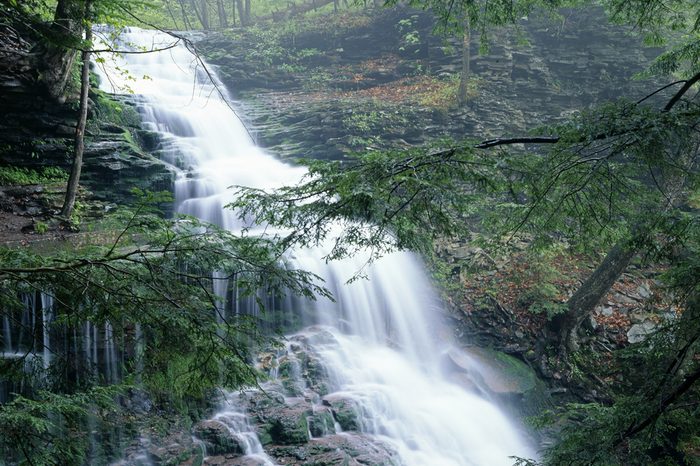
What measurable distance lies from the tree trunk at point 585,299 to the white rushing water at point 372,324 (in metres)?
2.49

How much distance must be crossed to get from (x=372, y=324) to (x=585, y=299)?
4.75m

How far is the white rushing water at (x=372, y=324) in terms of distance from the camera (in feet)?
28.2

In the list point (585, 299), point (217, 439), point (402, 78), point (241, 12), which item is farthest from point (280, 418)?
point (241, 12)

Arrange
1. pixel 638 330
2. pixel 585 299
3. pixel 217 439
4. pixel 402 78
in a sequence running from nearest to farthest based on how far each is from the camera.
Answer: pixel 217 439, pixel 585 299, pixel 638 330, pixel 402 78

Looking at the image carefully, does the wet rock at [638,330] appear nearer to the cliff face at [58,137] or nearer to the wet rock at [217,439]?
the wet rock at [217,439]

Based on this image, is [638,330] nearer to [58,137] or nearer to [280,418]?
[280,418]

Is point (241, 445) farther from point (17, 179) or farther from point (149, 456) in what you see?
point (17, 179)

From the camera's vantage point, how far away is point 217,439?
23.6 ft

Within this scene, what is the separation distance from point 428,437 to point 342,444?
1779 millimetres

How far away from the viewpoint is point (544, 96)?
56.3ft

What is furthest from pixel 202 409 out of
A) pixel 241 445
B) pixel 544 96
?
pixel 544 96

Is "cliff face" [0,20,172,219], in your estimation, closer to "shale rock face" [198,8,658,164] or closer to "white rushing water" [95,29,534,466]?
"white rushing water" [95,29,534,466]

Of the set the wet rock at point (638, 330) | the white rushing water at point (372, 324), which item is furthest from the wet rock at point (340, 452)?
the wet rock at point (638, 330)

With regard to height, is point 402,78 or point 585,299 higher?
point 402,78
